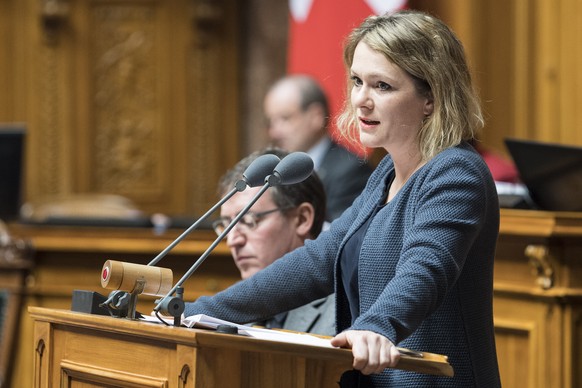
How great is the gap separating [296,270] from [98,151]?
20.4 feet

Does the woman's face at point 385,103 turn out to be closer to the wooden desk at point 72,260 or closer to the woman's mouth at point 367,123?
the woman's mouth at point 367,123

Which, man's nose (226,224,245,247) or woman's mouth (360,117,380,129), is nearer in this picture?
woman's mouth (360,117,380,129)

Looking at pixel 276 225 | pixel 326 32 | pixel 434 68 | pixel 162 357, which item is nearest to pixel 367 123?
pixel 434 68

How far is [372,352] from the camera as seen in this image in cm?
191

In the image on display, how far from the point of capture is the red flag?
6.91 metres

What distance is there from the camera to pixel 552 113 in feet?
21.5

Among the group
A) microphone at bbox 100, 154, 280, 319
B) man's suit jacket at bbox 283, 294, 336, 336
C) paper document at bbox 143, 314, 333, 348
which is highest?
man's suit jacket at bbox 283, 294, 336, 336

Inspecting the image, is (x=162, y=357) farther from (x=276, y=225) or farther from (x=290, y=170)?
(x=276, y=225)

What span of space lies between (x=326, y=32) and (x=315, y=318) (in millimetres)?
4214

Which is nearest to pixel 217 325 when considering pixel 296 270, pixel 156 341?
pixel 156 341

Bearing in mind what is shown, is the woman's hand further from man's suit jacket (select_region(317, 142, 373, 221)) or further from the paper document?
man's suit jacket (select_region(317, 142, 373, 221))

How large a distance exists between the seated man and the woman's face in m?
0.84

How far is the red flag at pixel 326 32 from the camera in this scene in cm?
691

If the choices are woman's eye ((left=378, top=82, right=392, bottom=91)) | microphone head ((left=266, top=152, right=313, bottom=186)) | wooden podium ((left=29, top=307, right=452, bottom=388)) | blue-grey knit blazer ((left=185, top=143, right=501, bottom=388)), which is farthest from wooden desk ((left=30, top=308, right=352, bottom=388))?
woman's eye ((left=378, top=82, right=392, bottom=91))
